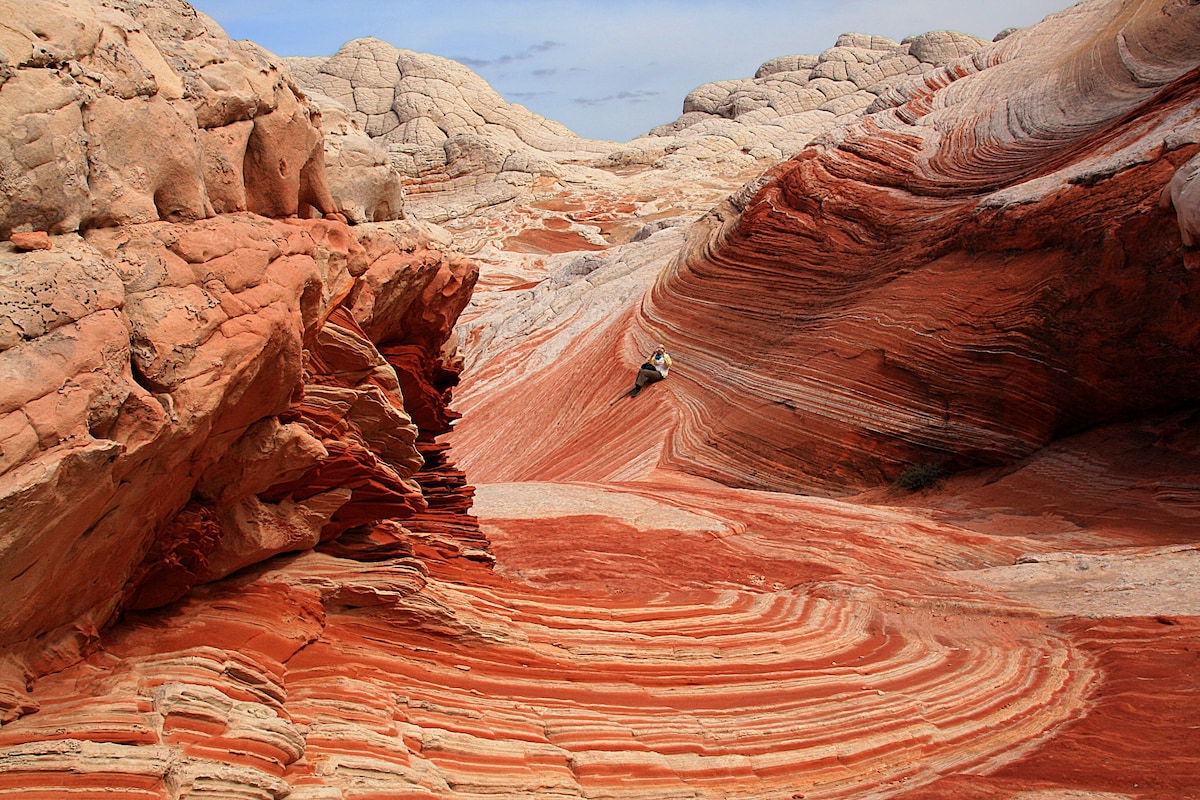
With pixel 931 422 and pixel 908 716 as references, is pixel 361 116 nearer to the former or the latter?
pixel 931 422

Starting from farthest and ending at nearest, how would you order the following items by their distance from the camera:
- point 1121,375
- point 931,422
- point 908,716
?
1. point 931,422
2. point 1121,375
3. point 908,716

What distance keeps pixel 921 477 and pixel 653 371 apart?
6744 millimetres

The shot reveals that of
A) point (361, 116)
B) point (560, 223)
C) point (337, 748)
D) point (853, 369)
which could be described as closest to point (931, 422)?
point (853, 369)

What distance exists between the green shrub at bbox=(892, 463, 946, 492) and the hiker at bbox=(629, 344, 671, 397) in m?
6.27

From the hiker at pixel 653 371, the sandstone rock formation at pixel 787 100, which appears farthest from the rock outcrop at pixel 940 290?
the sandstone rock formation at pixel 787 100

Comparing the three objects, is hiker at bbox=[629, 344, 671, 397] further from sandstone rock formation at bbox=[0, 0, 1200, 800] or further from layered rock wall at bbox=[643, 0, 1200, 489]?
sandstone rock formation at bbox=[0, 0, 1200, 800]

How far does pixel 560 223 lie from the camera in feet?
164

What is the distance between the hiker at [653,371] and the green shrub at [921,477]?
6268 mm

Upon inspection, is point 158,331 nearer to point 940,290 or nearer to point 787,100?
point 940,290

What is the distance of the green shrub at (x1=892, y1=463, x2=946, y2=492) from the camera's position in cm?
1590

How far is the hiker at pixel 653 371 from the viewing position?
2112 centimetres

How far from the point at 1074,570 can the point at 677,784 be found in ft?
20.1

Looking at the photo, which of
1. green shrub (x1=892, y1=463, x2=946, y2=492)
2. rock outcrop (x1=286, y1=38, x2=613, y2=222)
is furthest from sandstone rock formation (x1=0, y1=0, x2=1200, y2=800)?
rock outcrop (x1=286, y1=38, x2=613, y2=222)

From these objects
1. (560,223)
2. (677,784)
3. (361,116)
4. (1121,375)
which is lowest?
(677,784)
